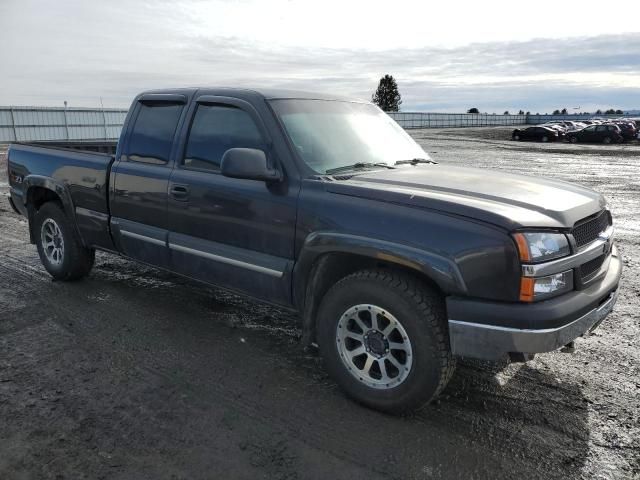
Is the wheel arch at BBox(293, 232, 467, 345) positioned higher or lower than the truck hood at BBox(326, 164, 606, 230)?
lower

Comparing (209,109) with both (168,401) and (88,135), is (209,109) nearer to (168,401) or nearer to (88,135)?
(168,401)

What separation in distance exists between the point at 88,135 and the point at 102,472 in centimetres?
3400

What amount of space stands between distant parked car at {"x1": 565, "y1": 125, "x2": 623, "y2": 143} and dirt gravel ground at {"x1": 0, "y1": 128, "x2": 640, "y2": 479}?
3729 centimetres

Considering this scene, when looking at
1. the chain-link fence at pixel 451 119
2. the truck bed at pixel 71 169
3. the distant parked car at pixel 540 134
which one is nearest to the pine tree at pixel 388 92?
the chain-link fence at pixel 451 119

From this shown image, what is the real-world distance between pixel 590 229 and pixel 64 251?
15.9 ft

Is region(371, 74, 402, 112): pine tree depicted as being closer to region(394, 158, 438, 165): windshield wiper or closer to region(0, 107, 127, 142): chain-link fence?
region(0, 107, 127, 142): chain-link fence

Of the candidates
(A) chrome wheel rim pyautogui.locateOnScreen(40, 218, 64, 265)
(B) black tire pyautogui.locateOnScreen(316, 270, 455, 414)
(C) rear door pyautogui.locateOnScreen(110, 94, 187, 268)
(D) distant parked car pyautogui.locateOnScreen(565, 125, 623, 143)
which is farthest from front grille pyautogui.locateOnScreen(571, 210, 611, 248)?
(D) distant parked car pyautogui.locateOnScreen(565, 125, 623, 143)

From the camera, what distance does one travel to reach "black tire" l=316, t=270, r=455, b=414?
3002 millimetres

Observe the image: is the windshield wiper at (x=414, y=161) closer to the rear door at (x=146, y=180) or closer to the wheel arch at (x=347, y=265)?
the wheel arch at (x=347, y=265)

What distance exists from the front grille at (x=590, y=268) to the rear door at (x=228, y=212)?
1.76 meters

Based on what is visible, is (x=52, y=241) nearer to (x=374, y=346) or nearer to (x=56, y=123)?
(x=374, y=346)

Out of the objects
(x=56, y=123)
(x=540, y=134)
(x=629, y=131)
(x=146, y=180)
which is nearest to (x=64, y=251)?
(x=146, y=180)

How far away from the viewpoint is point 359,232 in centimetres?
320

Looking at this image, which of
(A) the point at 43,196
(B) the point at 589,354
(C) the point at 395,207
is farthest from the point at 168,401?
(A) the point at 43,196
